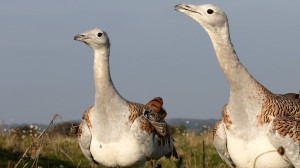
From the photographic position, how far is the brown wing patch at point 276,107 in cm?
595

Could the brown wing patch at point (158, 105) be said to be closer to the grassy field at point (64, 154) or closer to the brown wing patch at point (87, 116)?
the grassy field at point (64, 154)

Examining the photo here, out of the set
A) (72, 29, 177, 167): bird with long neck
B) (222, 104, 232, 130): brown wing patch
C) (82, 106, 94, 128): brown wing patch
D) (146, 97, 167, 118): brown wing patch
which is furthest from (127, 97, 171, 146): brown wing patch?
(222, 104, 232, 130): brown wing patch

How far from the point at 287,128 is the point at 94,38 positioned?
141 inches

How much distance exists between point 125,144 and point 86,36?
6.24 feet

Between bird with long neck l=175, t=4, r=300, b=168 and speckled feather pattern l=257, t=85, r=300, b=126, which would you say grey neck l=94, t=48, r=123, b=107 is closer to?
bird with long neck l=175, t=4, r=300, b=168

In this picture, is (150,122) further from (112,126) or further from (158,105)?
(158,105)

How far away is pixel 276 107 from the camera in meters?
6.03

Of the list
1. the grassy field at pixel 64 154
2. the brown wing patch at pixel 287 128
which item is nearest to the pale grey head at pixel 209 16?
the brown wing patch at pixel 287 128

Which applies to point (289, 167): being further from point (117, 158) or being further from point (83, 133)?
point (83, 133)

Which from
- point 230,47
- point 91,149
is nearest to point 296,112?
point 230,47

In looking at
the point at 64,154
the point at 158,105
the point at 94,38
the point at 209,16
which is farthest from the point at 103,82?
the point at 64,154

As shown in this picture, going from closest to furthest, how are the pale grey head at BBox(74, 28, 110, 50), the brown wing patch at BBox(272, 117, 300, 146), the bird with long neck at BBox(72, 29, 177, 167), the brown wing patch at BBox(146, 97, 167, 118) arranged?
the brown wing patch at BBox(272, 117, 300, 146) → the bird with long neck at BBox(72, 29, 177, 167) → the pale grey head at BBox(74, 28, 110, 50) → the brown wing patch at BBox(146, 97, 167, 118)

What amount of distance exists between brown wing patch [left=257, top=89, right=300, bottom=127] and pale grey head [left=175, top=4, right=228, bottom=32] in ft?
3.45

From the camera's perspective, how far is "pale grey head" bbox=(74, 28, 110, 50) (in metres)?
7.94
